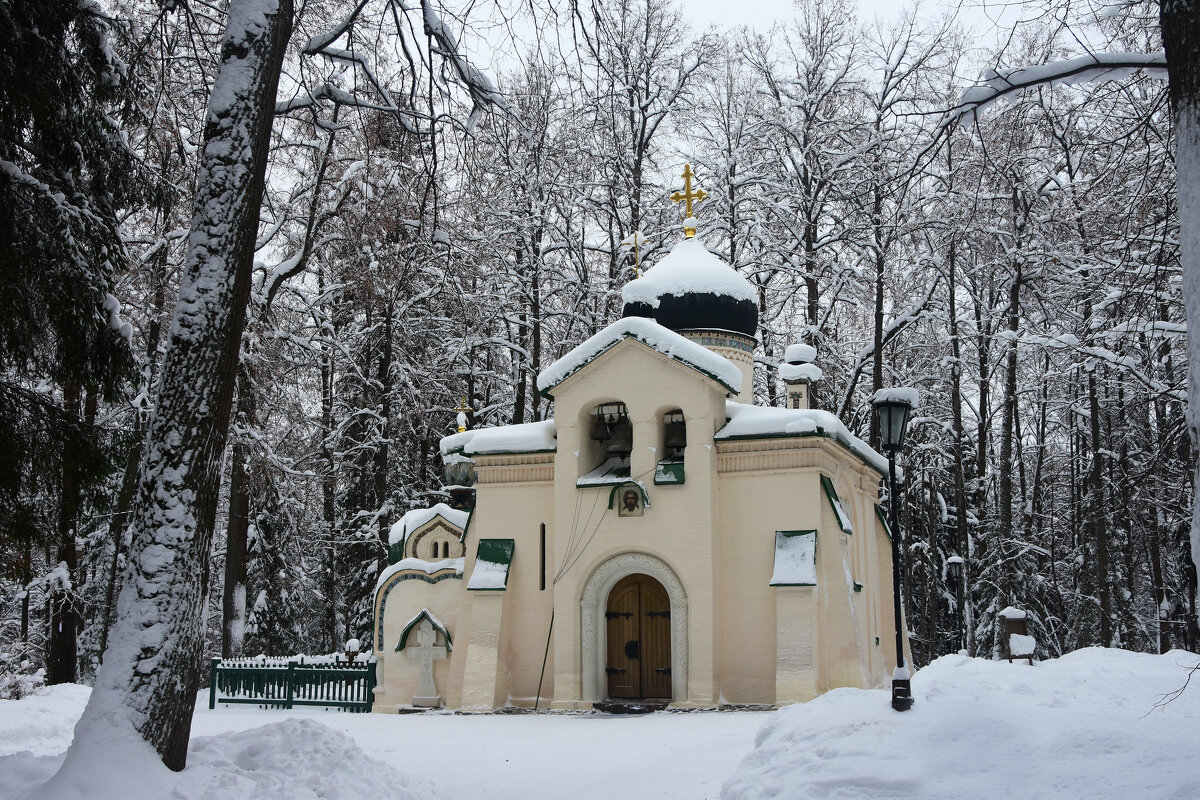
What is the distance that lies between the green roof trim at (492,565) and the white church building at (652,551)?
1.0 inches

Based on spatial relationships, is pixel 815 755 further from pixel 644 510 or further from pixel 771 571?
pixel 644 510

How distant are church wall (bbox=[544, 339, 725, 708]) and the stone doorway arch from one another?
0.07 m

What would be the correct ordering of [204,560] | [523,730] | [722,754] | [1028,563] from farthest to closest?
1. [1028,563]
2. [523,730]
3. [722,754]
4. [204,560]

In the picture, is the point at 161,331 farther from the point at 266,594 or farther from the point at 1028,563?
the point at 1028,563

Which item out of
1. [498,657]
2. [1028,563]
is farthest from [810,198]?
[498,657]

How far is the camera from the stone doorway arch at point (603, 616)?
1744cm

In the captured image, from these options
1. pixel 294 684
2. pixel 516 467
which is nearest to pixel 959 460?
pixel 516 467

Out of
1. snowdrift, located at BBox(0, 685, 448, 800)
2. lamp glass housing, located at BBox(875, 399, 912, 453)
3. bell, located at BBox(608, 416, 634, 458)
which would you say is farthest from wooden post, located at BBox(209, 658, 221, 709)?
lamp glass housing, located at BBox(875, 399, 912, 453)

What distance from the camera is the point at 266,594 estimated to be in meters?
29.7

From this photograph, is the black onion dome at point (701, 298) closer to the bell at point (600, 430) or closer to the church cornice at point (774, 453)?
the bell at point (600, 430)

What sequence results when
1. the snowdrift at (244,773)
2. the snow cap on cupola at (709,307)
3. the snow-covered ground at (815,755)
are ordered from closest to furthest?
the snowdrift at (244,773)
the snow-covered ground at (815,755)
the snow cap on cupola at (709,307)

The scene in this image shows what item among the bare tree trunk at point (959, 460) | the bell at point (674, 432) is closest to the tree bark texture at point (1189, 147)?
the bell at point (674, 432)

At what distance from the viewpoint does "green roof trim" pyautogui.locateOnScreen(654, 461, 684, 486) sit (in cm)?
1767

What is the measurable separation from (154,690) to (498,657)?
1137 centimetres
